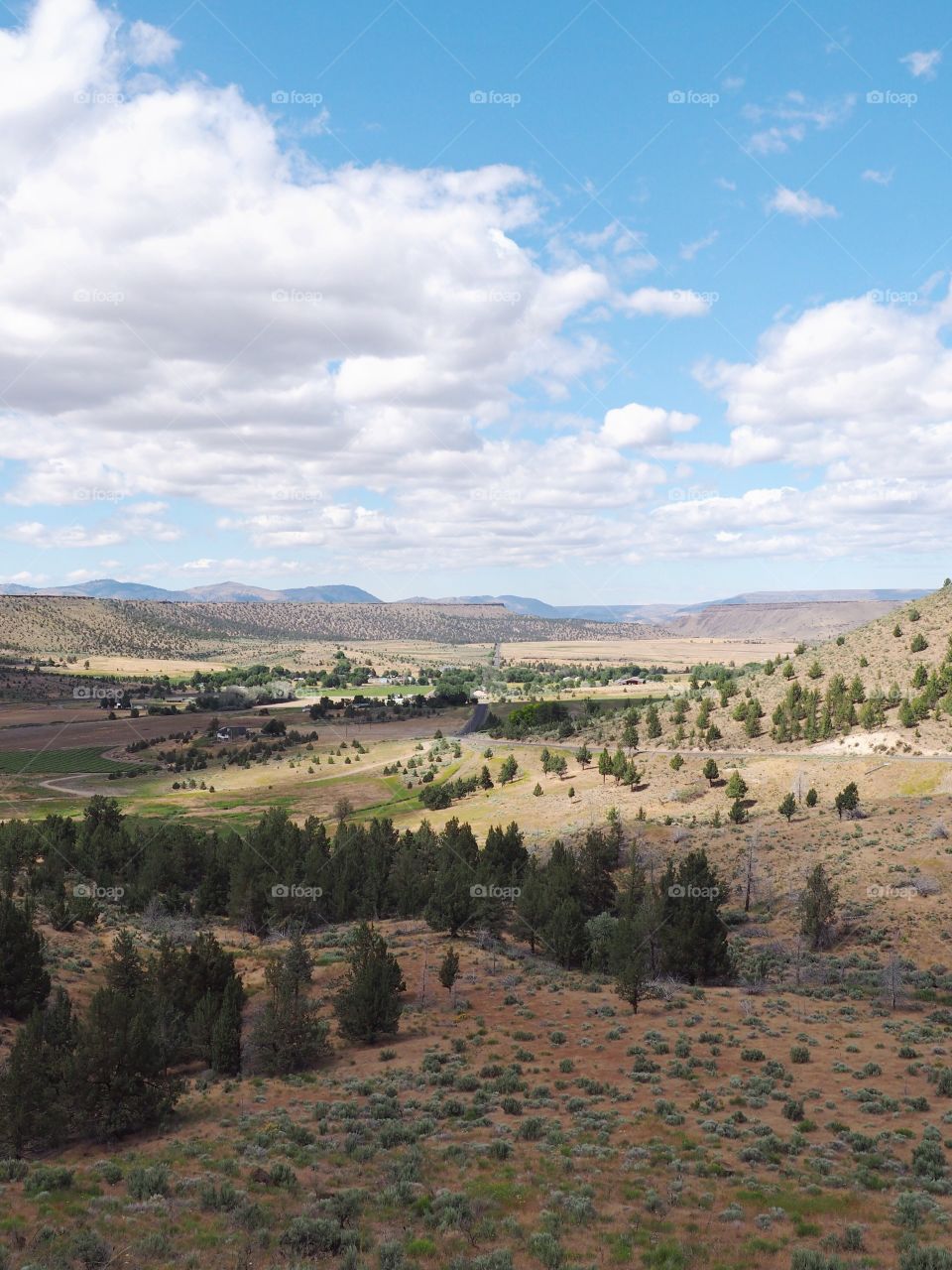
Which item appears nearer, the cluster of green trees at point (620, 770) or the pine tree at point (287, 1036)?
the pine tree at point (287, 1036)

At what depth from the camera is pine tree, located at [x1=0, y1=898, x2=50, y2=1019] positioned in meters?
27.9

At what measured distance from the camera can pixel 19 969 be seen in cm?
2820

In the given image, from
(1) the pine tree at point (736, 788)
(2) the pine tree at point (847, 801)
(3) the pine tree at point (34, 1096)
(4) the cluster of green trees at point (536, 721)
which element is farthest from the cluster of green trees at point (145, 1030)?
(4) the cluster of green trees at point (536, 721)

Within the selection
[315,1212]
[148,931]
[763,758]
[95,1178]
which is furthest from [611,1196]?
[763,758]

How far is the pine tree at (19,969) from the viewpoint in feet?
91.5

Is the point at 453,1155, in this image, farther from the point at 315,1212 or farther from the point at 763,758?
the point at 763,758

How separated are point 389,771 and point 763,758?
5445cm

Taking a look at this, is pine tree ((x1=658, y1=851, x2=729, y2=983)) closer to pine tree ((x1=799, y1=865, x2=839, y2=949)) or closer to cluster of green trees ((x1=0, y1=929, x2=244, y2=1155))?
pine tree ((x1=799, y1=865, x2=839, y2=949))

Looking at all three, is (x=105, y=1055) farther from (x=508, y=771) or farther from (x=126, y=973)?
(x=508, y=771)

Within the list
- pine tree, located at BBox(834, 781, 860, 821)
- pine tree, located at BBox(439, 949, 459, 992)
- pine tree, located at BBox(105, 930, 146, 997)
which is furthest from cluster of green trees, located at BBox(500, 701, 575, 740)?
pine tree, located at BBox(105, 930, 146, 997)

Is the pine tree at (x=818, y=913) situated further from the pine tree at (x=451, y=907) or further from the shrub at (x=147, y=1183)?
the shrub at (x=147, y=1183)

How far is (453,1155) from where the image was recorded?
18766mm

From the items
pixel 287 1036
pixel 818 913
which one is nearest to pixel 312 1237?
pixel 287 1036

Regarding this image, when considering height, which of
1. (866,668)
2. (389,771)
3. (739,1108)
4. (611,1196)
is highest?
(866,668)
